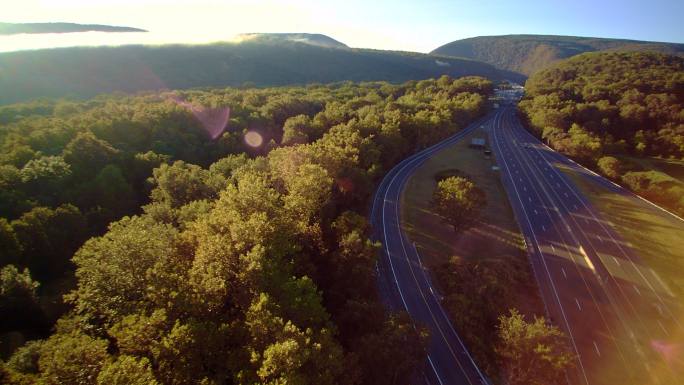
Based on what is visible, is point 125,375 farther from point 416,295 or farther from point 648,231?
point 648,231

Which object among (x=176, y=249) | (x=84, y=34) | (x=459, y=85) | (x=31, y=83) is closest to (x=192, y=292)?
(x=176, y=249)

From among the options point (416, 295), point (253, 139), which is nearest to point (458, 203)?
point (416, 295)

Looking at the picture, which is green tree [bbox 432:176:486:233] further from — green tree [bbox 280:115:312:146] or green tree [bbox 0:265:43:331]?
green tree [bbox 0:265:43:331]

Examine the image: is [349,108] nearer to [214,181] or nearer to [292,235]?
[214,181]

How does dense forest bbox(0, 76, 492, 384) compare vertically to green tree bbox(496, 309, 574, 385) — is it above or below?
above

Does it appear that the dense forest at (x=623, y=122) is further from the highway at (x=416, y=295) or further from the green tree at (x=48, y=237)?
the green tree at (x=48, y=237)

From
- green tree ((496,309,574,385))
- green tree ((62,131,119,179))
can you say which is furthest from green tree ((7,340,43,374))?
green tree ((62,131,119,179))
